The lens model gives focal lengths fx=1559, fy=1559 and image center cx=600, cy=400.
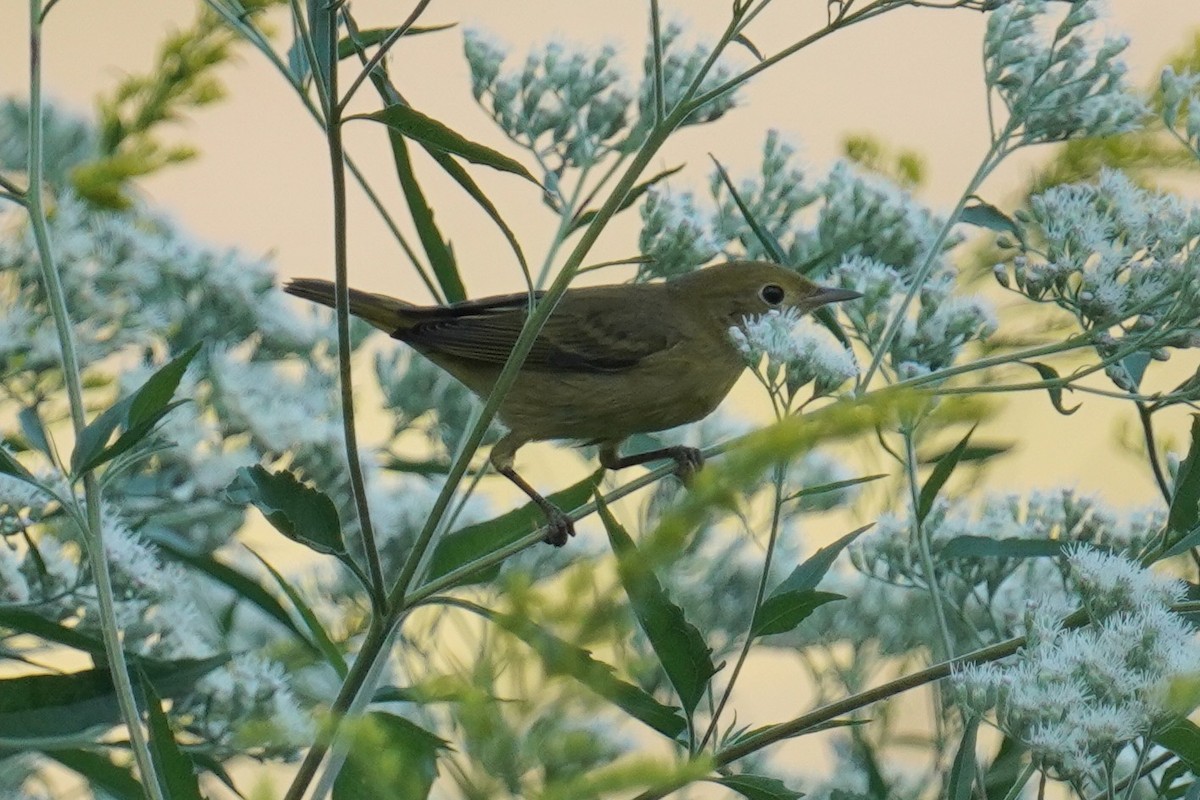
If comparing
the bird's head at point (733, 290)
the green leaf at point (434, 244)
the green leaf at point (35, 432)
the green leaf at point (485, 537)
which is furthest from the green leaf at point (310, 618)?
the bird's head at point (733, 290)

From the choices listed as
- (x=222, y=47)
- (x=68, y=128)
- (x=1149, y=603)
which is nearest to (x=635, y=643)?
(x=1149, y=603)

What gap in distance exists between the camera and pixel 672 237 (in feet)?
7.52

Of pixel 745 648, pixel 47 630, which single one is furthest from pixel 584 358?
pixel 745 648

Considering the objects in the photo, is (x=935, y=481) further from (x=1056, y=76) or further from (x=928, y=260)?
(x=1056, y=76)

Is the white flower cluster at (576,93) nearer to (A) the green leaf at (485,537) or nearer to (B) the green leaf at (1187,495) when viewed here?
(A) the green leaf at (485,537)

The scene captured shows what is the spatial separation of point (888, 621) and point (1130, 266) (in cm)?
107

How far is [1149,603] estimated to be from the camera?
1361 mm

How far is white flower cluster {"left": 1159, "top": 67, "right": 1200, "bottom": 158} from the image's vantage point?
6.49 feet

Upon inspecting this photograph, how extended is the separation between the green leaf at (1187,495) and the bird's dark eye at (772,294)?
5.39 feet

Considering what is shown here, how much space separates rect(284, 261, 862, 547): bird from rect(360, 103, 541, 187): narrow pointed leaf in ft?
4.28

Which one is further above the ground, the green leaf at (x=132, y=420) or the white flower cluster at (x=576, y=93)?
the white flower cluster at (x=576, y=93)

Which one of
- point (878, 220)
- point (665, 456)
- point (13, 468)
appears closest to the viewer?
point (13, 468)

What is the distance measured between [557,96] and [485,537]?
0.77m

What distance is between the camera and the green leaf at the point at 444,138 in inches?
56.6
